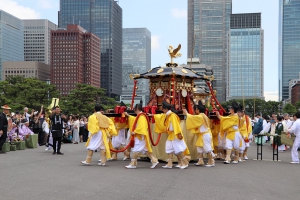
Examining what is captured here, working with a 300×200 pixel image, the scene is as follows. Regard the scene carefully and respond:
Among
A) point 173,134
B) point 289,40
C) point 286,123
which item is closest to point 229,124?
point 173,134

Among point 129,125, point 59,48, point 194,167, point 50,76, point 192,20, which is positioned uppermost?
point 192,20

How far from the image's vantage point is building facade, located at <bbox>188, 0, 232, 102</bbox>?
171 meters

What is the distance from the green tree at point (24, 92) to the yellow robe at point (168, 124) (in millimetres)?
43445

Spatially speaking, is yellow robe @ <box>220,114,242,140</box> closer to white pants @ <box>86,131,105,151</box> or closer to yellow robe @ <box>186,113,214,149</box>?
yellow robe @ <box>186,113,214,149</box>

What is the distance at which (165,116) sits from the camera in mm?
11234

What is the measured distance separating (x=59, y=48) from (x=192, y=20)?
72.4 meters

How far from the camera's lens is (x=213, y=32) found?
173m

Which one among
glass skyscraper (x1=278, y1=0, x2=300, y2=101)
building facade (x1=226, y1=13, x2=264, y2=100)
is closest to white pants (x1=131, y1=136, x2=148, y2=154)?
building facade (x1=226, y1=13, x2=264, y2=100)

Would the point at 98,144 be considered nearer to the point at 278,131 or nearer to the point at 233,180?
the point at 233,180

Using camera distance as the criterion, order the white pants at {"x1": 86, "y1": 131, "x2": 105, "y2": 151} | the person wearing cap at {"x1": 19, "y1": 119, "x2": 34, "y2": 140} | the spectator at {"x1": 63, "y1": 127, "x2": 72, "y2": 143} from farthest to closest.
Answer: the spectator at {"x1": 63, "y1": 127, "x2": 72, "y2": 143}, the person wearing cap at {"x1": 19, "y1": 119, "x2": 34, "y2": 140}, the white pants at {"x1": 86, "y1": 131, "x2": 105, "y2": 151}

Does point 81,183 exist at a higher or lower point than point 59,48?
lower

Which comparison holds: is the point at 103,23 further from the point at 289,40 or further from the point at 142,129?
the point at 142,129

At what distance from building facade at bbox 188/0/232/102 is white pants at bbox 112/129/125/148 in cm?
15859

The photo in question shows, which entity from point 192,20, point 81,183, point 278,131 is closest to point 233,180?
point 81,183
